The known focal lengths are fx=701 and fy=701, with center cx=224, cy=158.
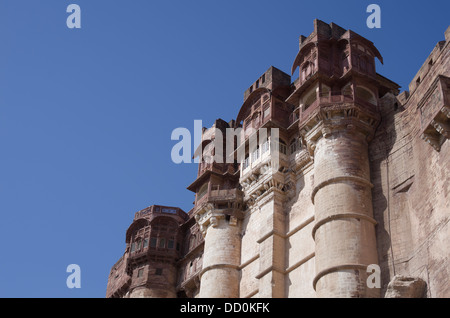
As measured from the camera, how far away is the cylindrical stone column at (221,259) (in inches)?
1308

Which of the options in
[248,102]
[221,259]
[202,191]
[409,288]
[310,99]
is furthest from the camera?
[202,191]

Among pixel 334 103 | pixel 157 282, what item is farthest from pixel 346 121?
pixel 157 282

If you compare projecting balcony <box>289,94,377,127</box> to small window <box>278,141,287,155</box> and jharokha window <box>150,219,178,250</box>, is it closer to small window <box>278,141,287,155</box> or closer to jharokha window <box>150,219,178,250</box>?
small window <box>278,141,287,155</box>

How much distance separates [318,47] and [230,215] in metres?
9.45

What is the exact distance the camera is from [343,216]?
26641mm

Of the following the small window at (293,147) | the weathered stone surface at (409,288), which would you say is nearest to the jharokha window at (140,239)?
the small window at (293,147)

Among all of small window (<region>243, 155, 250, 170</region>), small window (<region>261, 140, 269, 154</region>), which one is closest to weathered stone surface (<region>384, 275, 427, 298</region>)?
small window (<region>261, 140, 269, 154</region>)

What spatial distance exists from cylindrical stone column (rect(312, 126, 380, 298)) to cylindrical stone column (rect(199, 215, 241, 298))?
6969mm

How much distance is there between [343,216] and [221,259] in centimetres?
928

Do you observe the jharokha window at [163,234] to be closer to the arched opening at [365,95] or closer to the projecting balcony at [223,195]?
the projecting balcony at [223,195]

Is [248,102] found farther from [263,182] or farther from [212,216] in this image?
[212,216]

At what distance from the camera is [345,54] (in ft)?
106

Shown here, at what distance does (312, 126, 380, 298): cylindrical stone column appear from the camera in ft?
82.9
